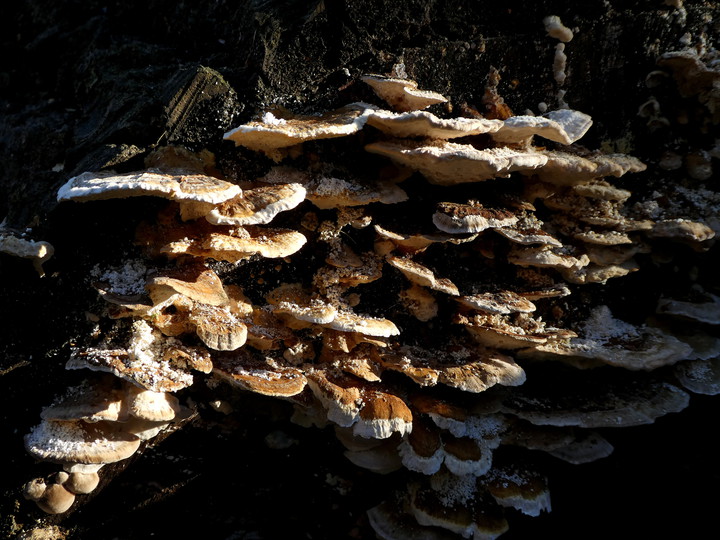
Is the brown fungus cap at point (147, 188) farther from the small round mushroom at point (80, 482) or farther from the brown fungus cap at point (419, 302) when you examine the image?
the small round mushroom at point (80, 482)

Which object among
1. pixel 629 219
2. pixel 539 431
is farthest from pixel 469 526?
pixel 629 219

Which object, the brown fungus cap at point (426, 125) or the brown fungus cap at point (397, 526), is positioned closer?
the brown fungus cap at point (426, 125)

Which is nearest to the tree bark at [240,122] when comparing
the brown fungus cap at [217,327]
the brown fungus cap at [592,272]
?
the brown fungus cap at [217,327]

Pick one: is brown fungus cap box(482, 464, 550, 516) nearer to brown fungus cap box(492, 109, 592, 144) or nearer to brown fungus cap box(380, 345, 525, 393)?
brown fungus cap box(380, 345, 525, 393)

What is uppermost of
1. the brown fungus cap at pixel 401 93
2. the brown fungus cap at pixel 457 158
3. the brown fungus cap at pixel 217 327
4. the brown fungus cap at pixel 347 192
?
the brown fungus cap at pixel 401 93

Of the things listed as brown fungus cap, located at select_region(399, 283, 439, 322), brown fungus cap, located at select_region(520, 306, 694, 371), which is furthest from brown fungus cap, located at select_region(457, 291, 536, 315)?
brown fungus cap, located at select_region(520, 306, 694, 371)

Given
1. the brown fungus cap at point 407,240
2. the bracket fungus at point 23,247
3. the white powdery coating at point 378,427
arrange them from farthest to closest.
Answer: the brown fungus cap at point 407,240 < the white powdery coating at point 378,427 < the bracket fungus at point 23,247
